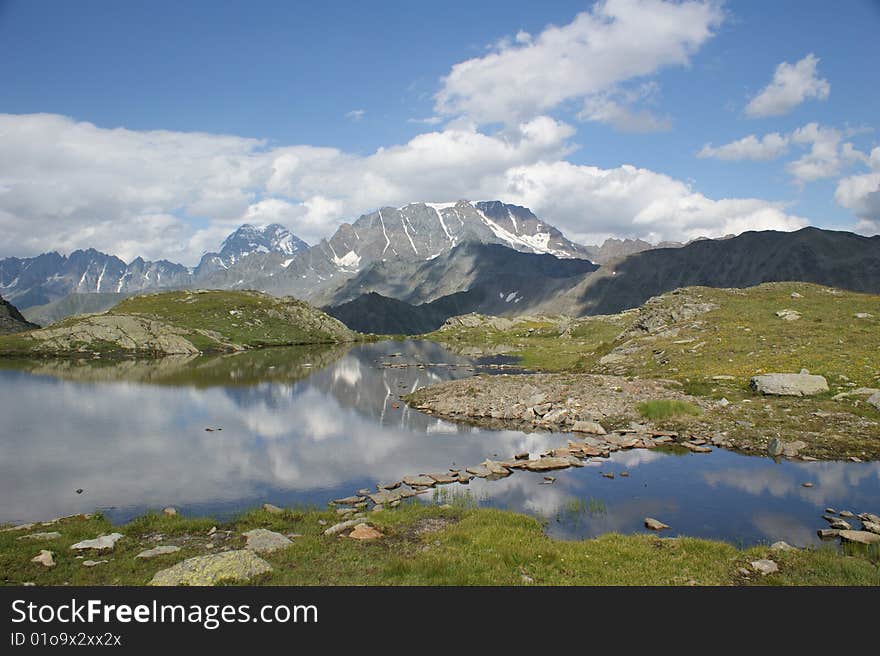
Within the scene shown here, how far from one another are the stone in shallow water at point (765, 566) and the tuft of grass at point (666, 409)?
29839mm

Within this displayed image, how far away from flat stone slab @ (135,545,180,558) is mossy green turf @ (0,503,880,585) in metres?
0.43

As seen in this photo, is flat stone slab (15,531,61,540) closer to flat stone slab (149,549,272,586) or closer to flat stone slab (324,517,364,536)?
flat stone slab (149,549,272,586)

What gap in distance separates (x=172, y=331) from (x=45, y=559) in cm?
14460

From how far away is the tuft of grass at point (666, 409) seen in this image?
47.6 meters

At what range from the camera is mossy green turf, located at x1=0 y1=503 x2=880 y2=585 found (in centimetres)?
1686

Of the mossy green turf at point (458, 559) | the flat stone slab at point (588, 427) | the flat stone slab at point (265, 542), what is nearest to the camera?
the mossy green turf at point (458, 559)

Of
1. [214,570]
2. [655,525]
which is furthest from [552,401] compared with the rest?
[214,570]

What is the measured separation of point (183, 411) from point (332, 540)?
4703cm

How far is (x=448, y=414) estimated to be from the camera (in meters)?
57.3

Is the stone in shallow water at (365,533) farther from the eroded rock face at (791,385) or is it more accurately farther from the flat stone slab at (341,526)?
the eroded rock face at (791,385)

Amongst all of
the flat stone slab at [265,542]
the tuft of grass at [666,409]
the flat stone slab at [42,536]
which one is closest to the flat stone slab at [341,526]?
the flat stone slab at [265,542]

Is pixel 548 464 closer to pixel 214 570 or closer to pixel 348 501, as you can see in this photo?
pixel 348 501

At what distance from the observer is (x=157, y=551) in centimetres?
2014
